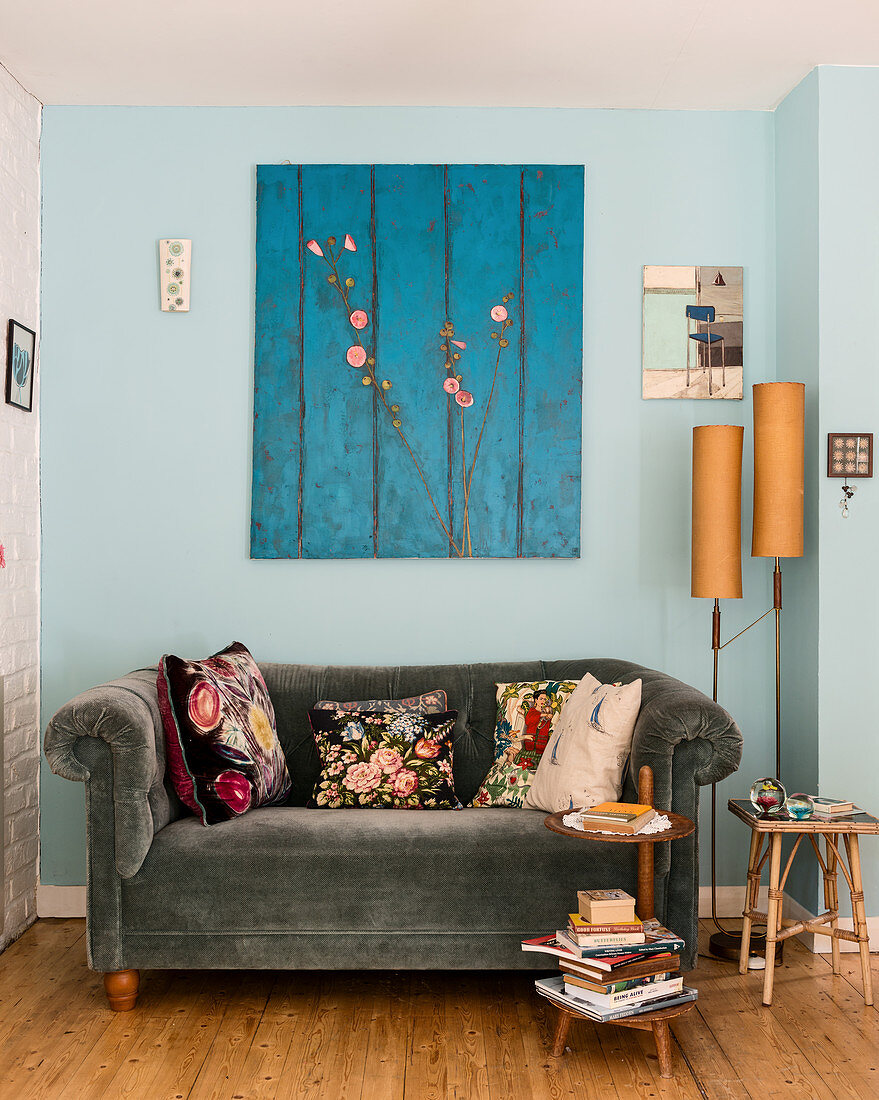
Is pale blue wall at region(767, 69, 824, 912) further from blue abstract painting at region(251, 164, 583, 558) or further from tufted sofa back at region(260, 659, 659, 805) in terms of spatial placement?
blue abstract painting at region(251, 164, 583, 558)

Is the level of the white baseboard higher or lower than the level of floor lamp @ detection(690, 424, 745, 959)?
lower

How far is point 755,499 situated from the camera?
3.08 metres

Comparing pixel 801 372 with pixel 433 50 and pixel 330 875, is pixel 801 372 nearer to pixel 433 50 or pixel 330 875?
pixel 433 50

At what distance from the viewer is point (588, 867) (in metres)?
2.55

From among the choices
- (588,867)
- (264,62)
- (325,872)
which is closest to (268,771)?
(325,872)

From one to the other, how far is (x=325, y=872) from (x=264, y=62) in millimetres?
2509

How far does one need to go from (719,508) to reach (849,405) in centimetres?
56

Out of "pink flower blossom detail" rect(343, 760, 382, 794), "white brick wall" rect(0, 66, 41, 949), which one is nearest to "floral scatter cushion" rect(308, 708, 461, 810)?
"pink flower blossom detail" rect(343, 760, 382, 794)

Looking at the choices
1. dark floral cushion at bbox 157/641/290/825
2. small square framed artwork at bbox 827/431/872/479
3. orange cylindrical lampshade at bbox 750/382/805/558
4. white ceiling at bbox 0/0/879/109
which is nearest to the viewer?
dark floral cushion at bbox 157/641/290/825

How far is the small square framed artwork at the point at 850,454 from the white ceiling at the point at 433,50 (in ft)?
4.01

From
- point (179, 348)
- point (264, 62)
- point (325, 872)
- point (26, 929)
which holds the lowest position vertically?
point (26, 929)

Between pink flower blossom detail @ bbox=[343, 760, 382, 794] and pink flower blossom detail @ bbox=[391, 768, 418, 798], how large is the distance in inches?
1.9

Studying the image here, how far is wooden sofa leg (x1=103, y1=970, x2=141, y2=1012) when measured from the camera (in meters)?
2.56

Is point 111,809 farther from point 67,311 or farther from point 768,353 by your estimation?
point 768,353
